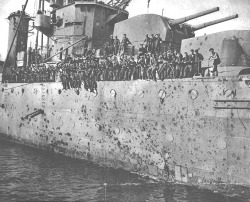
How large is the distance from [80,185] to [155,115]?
9.56 feet

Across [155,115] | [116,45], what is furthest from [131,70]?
[116,45]

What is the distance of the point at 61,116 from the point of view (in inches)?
443

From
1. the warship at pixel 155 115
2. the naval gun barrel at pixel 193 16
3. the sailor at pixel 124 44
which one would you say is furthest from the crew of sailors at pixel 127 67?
the naval gun barrel at pixel 193 16

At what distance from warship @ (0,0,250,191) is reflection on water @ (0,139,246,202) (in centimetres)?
43

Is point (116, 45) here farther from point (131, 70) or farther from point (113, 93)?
point (113, 93)

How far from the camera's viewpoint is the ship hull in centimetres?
664

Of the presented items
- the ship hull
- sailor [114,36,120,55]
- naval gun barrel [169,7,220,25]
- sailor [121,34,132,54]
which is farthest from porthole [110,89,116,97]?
naval gun barrel [169,7,220,25]

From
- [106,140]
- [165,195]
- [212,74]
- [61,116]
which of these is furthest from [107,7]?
[165,195]

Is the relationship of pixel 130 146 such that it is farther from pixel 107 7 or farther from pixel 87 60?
pixel 107 7

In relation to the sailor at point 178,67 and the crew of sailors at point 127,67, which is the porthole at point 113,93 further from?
the sailor at point 178,67

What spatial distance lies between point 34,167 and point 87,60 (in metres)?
4.43

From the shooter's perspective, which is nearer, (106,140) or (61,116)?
(106,140)

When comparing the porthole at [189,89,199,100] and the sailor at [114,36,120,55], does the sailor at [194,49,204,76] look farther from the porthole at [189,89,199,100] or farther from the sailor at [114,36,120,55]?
the sailor at [114,36,120,55]

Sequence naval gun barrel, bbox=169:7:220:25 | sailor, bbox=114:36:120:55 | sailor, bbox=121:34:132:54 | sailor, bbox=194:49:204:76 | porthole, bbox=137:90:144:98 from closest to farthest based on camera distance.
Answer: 1. sailor, bbox=194:49:204:76
2. porthole, bbox=137:90:144:98
3. naval gun barrel, bbox=169:7:220:25
4. sailor, bbox=121:34:132:54
5. sailor, bbox=114:36:120:55
